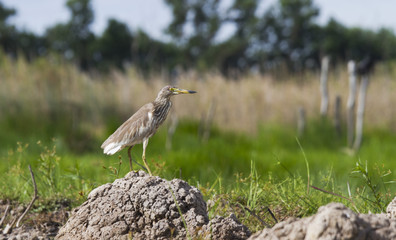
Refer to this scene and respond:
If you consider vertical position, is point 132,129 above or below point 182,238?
above

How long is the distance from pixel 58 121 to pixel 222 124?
392 cm

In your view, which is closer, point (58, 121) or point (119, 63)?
point (58, 121)

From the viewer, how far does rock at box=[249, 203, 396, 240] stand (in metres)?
2.11

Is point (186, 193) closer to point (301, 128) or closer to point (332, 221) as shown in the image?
point (332, 221)

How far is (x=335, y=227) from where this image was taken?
2.10 metres

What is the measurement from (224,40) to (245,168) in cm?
2573

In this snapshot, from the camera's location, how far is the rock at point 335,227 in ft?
6.91

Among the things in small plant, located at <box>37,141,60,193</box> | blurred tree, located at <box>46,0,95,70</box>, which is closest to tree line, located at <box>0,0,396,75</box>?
blurred tree, located at <box>46,0,95,70</box>

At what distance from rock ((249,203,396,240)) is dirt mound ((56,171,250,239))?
1.62 ft

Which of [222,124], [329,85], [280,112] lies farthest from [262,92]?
[329,85]

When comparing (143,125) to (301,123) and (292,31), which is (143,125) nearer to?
(301,123)

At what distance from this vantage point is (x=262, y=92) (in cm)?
1217

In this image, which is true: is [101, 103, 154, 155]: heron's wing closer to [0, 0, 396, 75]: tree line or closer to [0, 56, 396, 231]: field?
[0, 56, 396, 231]: field

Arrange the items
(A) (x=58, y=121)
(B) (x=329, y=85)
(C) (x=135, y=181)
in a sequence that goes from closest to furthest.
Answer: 1. (C) (x=135, y=181)
2. (A) (x=58, y=121)
3. (B) (x=329, y=85)
